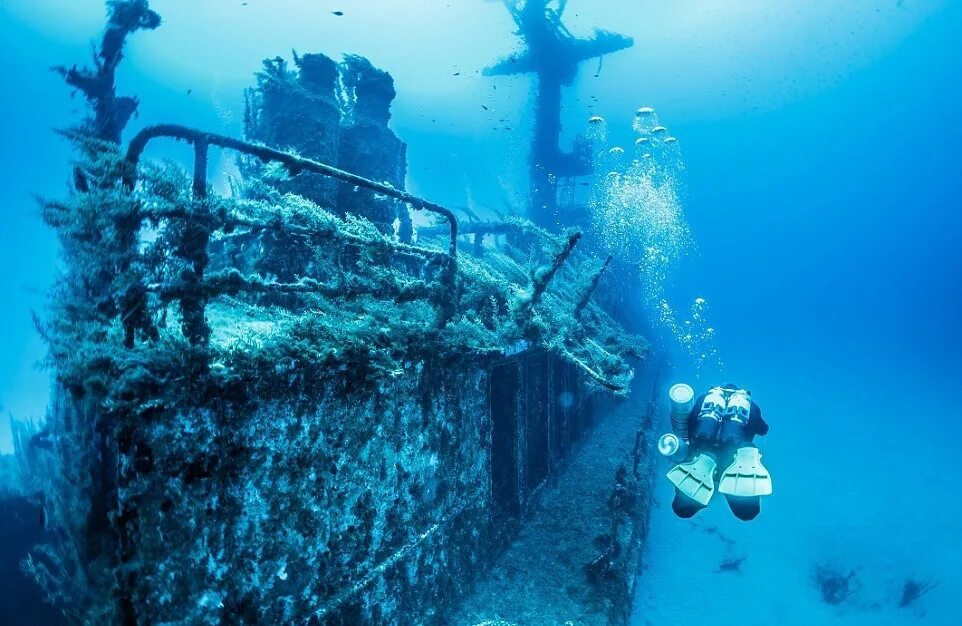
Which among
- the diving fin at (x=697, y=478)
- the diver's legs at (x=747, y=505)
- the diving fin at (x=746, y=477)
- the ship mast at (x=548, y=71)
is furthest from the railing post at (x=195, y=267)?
the ship mast at (x=548, y=71)

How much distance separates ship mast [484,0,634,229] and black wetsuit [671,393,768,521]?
20.6 metres

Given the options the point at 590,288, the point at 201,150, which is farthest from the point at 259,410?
the point at 590,288

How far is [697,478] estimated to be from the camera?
4523 mm

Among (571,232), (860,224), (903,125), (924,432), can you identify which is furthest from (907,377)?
(571,232)

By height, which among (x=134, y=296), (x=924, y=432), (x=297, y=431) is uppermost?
(x=134, y=296)

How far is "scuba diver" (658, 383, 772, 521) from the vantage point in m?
4.30

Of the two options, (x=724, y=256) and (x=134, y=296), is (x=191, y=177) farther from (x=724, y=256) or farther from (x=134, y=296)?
(x=724, y=256)

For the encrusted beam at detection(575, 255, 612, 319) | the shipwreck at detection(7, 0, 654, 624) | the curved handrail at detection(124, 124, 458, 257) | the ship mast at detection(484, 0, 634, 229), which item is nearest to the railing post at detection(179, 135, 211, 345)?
the shipwreck at detection(7, 0, 654, 624)

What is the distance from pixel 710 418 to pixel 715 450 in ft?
1.11

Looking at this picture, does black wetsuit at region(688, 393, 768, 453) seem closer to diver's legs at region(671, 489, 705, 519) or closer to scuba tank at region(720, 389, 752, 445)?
scuba tank at region(720, 389, 752, 445)

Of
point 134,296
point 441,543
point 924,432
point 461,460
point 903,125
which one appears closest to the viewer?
point 134,296

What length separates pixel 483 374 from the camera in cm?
521

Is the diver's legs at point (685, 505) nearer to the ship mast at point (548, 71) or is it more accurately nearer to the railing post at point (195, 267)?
the railing post at point (195, 267)

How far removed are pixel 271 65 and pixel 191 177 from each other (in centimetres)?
929
